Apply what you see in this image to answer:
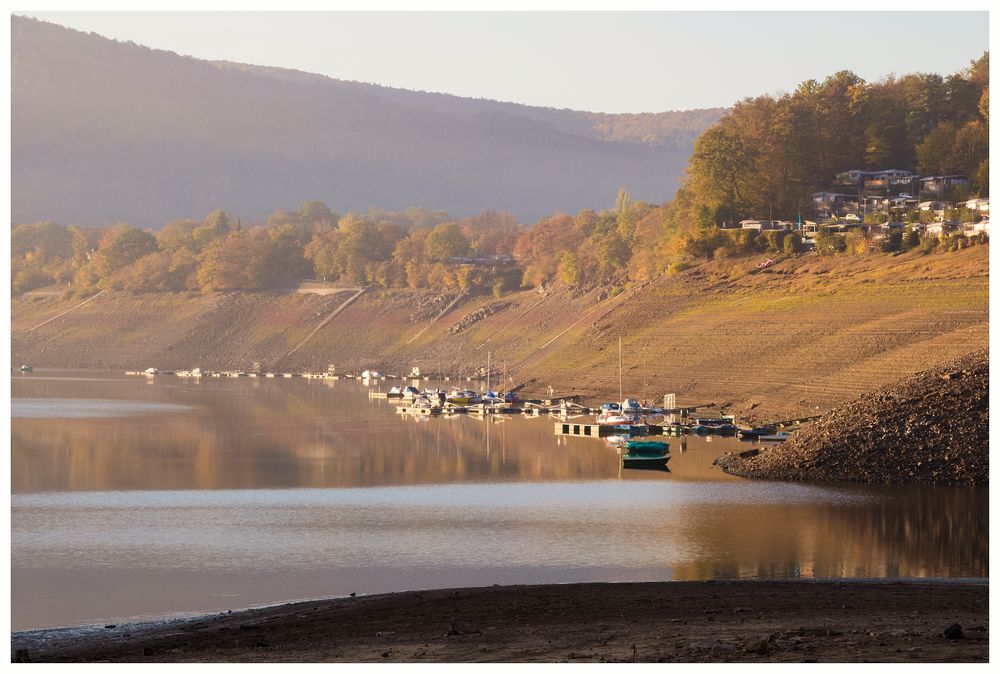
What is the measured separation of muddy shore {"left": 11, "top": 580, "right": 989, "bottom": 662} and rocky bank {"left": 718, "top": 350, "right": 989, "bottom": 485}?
71.1ft

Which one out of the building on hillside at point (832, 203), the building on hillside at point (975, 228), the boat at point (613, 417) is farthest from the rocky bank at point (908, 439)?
the building on hillside at point (832, 203)

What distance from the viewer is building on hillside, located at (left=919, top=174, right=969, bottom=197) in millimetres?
157375

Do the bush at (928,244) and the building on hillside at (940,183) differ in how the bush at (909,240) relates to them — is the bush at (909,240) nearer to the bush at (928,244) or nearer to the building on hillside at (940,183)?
the bush at (928,244)

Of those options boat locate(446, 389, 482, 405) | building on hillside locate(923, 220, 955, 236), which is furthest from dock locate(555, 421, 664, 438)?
building on hillside locate(923, 220, 955, 236)

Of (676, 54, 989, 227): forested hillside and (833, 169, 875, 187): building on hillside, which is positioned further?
(833, 169, 875, 187): building on hillside

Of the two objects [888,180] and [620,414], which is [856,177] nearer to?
[888,180]

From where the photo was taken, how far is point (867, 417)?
58594mm

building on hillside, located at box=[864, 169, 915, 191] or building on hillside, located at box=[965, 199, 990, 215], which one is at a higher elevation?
building on hillside, located at box=[864, 169, 915, 191]

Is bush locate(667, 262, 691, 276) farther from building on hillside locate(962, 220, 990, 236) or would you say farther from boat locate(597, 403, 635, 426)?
boat locate(597, 403, 635, 426)

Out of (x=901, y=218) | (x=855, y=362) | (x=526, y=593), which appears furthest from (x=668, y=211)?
(x=526, y=593)

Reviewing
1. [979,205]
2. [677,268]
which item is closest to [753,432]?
[979,205]

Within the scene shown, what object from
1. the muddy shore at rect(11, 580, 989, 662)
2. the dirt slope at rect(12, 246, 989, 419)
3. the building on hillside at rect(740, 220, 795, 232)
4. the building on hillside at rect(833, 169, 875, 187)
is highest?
the building on hillside at rect(833, 169, 875, 187)

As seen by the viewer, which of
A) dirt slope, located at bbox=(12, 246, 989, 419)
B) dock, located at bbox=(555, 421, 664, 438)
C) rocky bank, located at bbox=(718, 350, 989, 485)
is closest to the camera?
rocky bank, located at bbox=(718, 350, 989, 485)

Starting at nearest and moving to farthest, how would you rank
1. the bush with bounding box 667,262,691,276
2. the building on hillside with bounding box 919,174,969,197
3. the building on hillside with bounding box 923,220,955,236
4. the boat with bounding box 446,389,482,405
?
the boat with bounding box 446,389,482,405
the building on hillside with bounding box 923,220,955,236
the bush with bounding box 667,262,691,276
the building on hillside with bounding box 919,174,969,197
